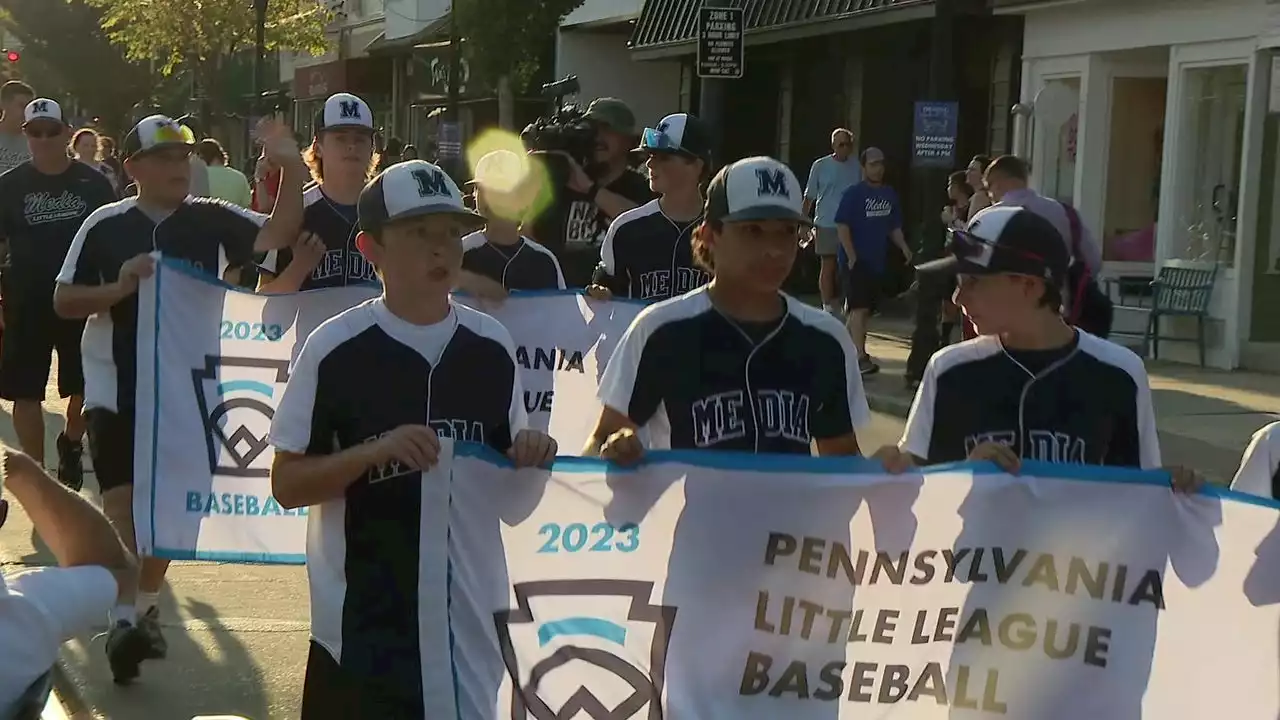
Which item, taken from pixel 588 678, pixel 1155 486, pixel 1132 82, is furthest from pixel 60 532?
pixel 1132 82

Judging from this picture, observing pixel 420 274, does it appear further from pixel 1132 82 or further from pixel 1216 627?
pixel 1132 82

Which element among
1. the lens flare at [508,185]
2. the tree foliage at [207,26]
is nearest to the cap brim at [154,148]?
the lens flare at [508,185]

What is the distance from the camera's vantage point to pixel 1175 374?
664 inches

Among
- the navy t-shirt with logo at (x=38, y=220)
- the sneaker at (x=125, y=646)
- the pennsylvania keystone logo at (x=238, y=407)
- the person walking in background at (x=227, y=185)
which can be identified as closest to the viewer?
the sneaker at (x=125, y=646)

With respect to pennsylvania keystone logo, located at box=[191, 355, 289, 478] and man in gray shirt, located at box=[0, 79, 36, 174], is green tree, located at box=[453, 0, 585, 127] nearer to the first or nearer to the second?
man in gray shirt, located at box=[0, 79, 36, 174]

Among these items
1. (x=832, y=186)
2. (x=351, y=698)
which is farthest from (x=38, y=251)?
(x=832, y=186)

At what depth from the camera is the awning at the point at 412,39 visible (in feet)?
135

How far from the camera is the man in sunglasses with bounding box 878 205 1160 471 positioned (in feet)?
14.9

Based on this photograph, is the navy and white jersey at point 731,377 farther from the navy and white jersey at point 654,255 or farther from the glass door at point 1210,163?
the glass door at point 1210,163

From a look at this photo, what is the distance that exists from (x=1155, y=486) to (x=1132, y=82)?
16360mm

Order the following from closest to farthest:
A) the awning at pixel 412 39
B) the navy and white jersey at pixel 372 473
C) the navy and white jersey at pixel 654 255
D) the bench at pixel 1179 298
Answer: the navy and white jersey at pixel 372 473, the navy and white jersey at pixel 654 255, the bench at pixel 1179 298, the awning at pixel 412 39

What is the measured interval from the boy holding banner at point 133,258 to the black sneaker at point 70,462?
10.6 ft

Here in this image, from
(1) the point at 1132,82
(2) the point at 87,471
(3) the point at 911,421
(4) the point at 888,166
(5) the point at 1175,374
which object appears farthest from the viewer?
(4) the point at 888,166

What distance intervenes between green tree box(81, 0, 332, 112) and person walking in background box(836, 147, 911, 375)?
1055 inches
